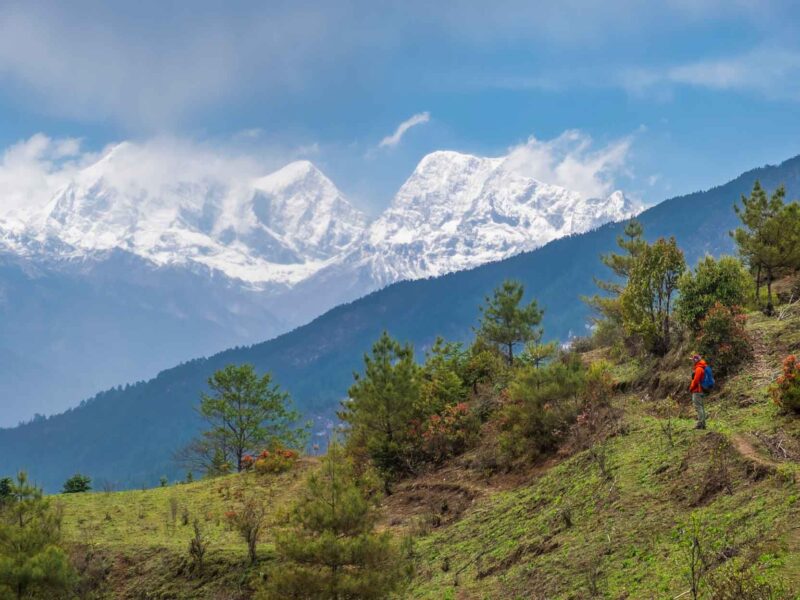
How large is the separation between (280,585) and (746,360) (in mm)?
19564

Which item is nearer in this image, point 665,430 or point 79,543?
point 665,430

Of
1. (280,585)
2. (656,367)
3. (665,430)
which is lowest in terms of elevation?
(280,585)

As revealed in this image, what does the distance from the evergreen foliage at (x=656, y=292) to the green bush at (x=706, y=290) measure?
0.99 m

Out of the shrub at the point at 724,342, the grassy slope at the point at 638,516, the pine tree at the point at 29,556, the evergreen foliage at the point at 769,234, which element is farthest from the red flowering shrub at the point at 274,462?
the evergreen foliage at the point at 769,234

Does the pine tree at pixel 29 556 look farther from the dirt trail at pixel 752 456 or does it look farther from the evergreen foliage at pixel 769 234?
the evergreen foliage at pixel 769 234

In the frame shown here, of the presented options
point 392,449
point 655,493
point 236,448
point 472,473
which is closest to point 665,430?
point 655,493

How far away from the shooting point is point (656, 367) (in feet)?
110

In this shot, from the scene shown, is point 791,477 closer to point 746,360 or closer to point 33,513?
point 746,360

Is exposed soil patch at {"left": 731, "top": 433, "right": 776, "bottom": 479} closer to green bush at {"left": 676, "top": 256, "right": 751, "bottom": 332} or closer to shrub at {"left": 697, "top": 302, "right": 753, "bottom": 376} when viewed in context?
shrub at {"left": 697, "top": 302, "right": 753, "bottom": 376}

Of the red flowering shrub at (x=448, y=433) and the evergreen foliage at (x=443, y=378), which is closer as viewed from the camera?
the red flowering shrub at (x=448, y=433)

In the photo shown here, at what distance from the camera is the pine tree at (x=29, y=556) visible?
74.9 ft

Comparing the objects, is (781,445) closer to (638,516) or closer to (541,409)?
(638,516)

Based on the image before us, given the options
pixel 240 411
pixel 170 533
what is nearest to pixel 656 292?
pixel 170 533

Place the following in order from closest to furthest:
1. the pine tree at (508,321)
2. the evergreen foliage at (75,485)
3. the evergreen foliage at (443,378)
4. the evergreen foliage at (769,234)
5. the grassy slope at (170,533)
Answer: the grassy slope at (170,533) → the evergreen foliage at (769,234) → the evergreen foliage at (443,378) → the pine tree at (508,321) → the evergreen foliage at (75,485)
